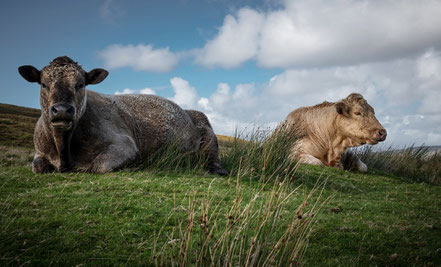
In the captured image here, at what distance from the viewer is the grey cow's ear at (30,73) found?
671 centimetres

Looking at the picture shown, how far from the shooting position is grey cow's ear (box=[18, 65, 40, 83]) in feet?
22.0

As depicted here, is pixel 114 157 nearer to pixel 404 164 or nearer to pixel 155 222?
pixel 155 222

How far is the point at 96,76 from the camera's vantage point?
730 centimetres

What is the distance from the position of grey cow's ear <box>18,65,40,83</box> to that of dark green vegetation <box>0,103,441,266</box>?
6.23 feet

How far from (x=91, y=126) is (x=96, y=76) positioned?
1.11 metres

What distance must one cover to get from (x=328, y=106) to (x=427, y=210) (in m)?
6.95

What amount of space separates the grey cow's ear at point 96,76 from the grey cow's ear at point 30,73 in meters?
0.96

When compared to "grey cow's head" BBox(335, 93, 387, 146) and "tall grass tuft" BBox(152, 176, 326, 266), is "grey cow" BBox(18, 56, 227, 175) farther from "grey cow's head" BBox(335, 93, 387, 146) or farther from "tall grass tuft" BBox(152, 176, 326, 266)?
"grey cow's head" BBox(335, 93, 387, 146)

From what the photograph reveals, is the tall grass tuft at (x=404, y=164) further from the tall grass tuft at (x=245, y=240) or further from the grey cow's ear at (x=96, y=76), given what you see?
the tall grass tuft at (x=245, y=240)

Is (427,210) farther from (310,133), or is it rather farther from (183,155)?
(310,133)

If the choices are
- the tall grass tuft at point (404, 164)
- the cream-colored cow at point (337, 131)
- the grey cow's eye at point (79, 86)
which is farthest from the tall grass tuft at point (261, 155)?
the tall grass tuft at point (404, 164)

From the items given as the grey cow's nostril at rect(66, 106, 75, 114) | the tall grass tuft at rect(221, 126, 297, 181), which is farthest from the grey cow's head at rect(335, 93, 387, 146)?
the grey cow's nostril at rect(66, 106, 75, 114)

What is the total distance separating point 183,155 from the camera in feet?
25.5

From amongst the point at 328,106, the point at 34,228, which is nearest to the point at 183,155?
the point at 34,228
